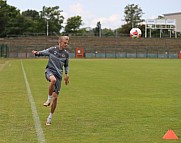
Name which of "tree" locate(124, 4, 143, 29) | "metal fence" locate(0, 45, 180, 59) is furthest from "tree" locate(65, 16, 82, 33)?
"metal fence" locate(0, 45, 180, 59)

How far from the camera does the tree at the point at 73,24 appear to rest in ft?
454

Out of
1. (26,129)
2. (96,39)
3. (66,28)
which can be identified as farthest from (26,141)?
(66,28)

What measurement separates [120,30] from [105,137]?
137 m

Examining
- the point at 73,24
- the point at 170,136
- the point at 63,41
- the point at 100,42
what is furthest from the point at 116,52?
the point at 170,136

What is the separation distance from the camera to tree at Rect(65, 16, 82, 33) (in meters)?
138

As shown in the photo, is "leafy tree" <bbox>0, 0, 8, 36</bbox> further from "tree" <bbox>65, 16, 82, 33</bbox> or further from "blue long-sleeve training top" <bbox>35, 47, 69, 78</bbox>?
"blue long-sleeve training top" <bbox>35, 47, 69, 78</bbox>

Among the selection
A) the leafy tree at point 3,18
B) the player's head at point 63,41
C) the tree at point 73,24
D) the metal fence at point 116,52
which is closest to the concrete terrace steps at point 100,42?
the metal fence at point 116,52

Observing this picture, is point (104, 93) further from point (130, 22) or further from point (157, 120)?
point (130, 22)

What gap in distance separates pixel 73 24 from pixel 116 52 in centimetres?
4673

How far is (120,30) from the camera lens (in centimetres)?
14512

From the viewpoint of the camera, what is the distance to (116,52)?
9488 centimetres

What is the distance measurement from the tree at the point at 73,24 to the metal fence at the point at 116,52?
40.9 m

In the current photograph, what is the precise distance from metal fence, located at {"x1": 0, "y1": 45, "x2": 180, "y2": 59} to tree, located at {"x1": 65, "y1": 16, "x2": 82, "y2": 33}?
1609 inches

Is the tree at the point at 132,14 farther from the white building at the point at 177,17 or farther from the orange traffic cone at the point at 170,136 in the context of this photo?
the orange traffic cone at the point at 170,136
